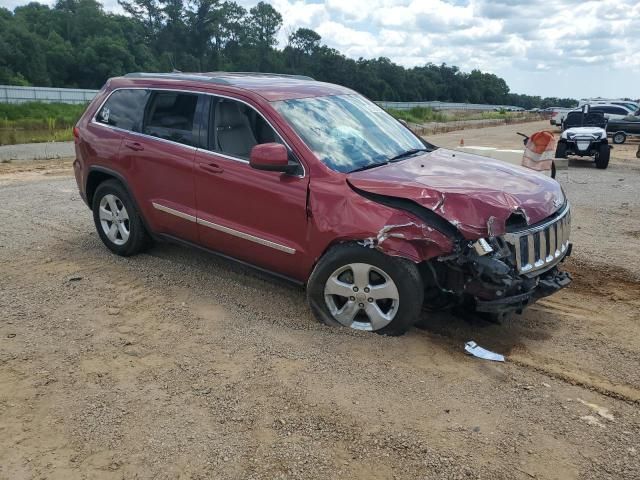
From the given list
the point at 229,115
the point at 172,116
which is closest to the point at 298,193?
the point at 229,115

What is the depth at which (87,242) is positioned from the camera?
6660 mm

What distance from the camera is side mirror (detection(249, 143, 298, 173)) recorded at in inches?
169

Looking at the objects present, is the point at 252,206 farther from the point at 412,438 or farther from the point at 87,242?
the point at 87,242

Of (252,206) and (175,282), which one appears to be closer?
(252,206)

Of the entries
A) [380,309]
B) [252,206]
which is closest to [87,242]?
[252,206]

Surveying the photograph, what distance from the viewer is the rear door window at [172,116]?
16.9ft

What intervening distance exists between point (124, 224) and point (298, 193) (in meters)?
2.40

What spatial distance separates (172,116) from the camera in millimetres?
5320

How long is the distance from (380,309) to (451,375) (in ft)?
2.28

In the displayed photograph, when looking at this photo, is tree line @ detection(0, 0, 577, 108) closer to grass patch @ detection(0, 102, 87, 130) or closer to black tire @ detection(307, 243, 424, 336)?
grass patch @ detection(0, 102, 87, 130)

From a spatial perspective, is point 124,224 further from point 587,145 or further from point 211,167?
point 587,145

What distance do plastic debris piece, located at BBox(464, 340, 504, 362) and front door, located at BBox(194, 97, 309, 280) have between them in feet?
4.31

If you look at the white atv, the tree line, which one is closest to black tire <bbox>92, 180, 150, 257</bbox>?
the white atv

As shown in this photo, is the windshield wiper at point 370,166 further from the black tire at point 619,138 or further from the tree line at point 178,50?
the tree line at point 178,50
